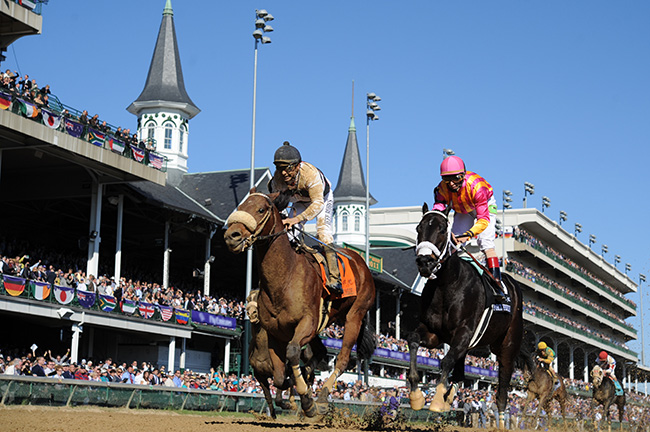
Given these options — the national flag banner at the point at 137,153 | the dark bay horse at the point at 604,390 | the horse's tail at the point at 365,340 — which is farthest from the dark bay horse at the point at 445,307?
the national flag banner at the point at 137,153

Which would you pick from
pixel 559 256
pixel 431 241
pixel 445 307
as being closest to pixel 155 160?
pixel 445 307

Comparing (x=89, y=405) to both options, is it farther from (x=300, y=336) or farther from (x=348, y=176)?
(x=348, y=176)

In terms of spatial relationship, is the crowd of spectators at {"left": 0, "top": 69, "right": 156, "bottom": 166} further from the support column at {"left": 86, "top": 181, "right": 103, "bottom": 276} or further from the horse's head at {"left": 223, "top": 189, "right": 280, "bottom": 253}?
the horse's head at {"left": 223, "top": 189, "right": 280, "bottom": 253}

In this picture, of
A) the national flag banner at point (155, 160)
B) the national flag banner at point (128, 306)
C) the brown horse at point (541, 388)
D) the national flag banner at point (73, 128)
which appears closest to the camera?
the brown horse at point (541, 388)

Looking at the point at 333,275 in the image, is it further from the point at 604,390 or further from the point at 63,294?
the point at 63,294

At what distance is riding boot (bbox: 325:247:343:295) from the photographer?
1002cm

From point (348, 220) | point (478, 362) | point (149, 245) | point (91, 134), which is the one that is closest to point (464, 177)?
point (91, 134)

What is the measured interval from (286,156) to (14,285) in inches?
585

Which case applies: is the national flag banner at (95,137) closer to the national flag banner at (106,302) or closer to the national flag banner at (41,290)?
the national flag banner at (106,302)

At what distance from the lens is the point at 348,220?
204 ft

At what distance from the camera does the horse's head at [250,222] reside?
27.6ft

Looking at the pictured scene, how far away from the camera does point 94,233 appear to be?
89.9ft

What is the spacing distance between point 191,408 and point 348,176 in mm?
48859

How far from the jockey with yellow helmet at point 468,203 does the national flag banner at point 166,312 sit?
18.5 meters
